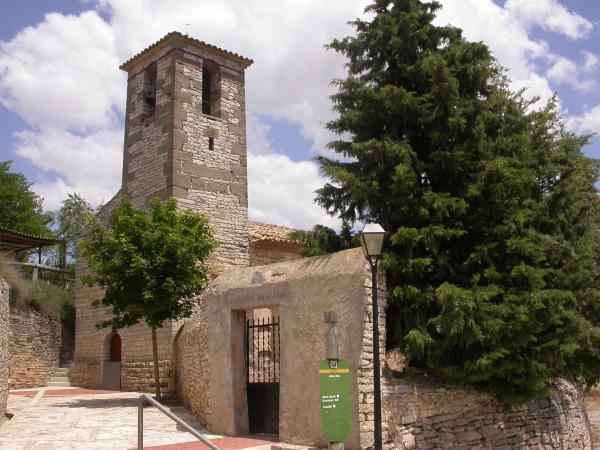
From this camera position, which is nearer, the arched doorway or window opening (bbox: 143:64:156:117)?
the arched doorway

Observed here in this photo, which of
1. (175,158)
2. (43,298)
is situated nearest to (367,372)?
(175,158)

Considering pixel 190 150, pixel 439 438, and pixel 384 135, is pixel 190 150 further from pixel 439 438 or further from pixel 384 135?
pixel 439 438

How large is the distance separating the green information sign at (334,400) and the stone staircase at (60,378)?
15655 mm

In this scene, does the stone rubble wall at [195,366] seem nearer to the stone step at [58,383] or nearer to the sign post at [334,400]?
the sign post at [334,400]

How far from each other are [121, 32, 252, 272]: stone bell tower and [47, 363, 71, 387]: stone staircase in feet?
22.1

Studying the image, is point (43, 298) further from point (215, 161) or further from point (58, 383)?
point (215, 161)

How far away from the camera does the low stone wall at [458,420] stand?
9.48 meters

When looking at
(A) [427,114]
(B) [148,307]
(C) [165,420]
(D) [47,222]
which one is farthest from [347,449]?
(D) [47,222]

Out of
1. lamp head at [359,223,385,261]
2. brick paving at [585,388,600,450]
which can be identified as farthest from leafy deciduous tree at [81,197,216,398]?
brick paving at [585,388,600,450]

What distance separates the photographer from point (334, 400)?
7.63m

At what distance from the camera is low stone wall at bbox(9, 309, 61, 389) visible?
19.6 meters

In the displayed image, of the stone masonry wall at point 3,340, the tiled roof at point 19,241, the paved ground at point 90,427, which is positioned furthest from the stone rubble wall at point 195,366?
the tiled roof at point 19,241

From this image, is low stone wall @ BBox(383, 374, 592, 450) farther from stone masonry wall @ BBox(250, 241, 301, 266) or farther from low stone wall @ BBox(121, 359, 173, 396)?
stone masonry wall @ BBox(250, 241, 301, 266)

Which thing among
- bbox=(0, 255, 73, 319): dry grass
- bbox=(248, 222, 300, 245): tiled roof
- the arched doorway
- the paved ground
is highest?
bbox=(248, 222, 300, 245): tiled roof
